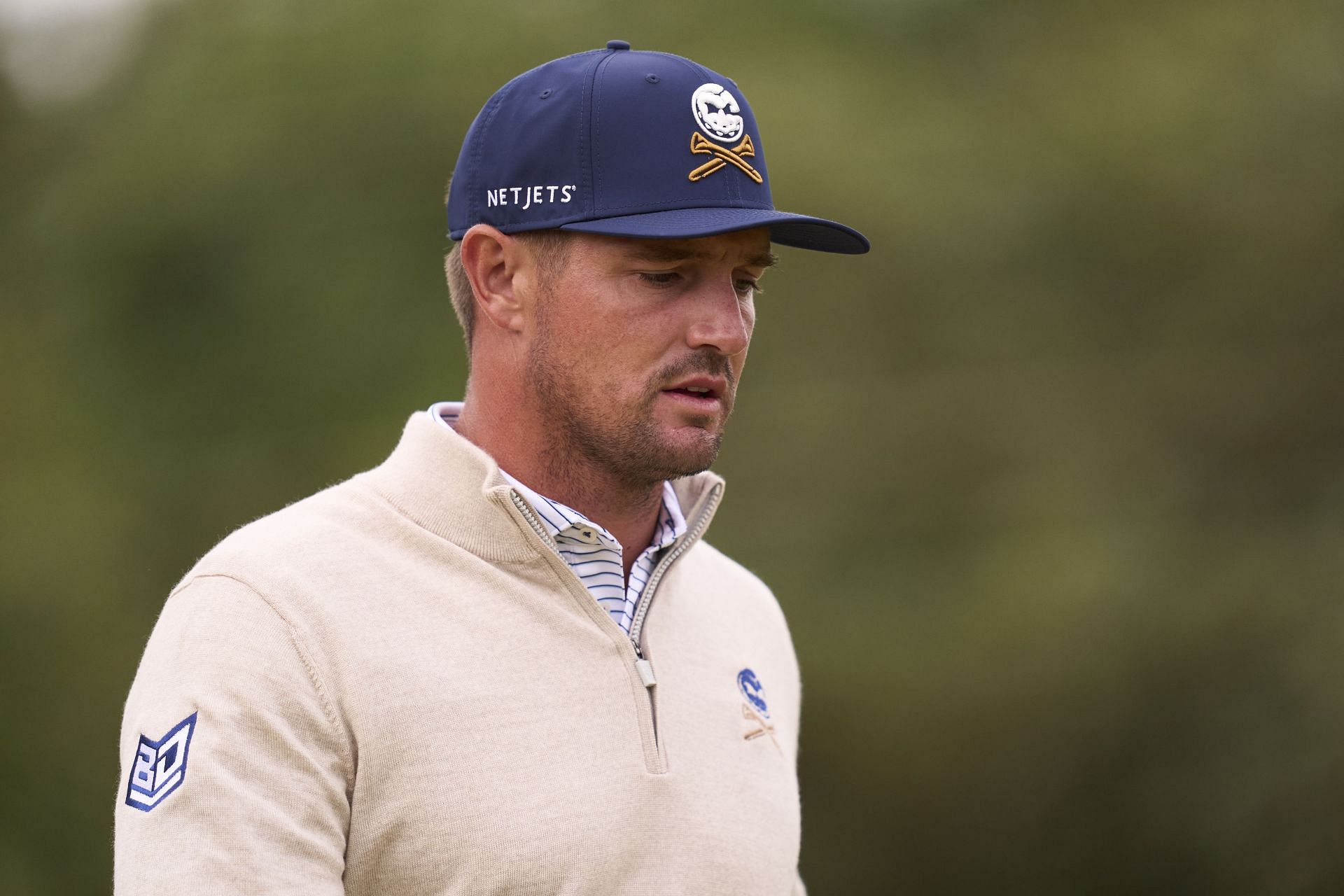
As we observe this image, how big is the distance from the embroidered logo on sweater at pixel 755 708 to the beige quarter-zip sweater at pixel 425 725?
2 cm

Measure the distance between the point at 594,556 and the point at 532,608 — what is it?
15cm

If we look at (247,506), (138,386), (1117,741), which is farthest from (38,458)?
(1117,741)

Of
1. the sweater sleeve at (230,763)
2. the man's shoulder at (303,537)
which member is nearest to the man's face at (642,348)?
the man's shoulder at (303,537)

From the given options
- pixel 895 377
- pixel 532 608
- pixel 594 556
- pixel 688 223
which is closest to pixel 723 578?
pixel 594 556

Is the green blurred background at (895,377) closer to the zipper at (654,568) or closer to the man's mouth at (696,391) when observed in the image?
the zipper at (654,568)

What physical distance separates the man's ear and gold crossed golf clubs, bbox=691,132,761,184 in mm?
234

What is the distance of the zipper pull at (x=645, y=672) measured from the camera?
5.74 ft

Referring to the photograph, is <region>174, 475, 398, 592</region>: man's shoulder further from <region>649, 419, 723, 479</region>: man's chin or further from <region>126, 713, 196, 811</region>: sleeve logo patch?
<region>649, 419, 723, 479</region>: man's chin

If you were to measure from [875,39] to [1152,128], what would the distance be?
1.02 m

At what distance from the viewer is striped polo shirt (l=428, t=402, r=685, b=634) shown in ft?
5.91

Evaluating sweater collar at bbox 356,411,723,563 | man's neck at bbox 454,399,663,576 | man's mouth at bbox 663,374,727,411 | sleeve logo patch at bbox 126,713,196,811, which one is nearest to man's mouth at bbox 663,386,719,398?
man's mouth at bbox 663,374,727,411

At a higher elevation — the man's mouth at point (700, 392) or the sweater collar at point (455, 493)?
the man's mouth at point (700, 392)

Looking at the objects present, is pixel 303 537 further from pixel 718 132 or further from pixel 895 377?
pixel 895 377

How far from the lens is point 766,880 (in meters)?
1.81
